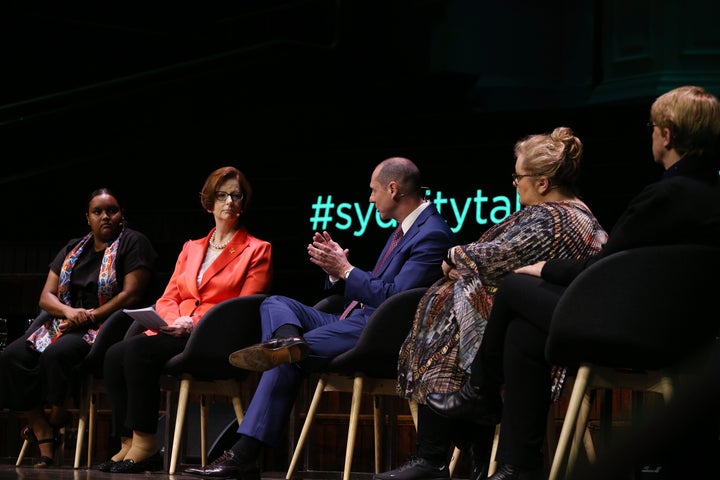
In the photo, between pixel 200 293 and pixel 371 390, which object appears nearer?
pixel 371 390

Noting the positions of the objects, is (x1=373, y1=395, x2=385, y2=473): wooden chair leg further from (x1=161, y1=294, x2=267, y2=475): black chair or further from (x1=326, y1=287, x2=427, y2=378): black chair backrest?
(x1=161, y1=294, x2=267, y2=475): black chair

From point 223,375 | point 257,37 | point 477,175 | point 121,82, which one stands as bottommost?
point 223,375

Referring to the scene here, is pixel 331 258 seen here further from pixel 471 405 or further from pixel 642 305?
pixel 642 305

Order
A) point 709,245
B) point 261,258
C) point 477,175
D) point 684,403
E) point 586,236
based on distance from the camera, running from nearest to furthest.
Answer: point 684,403 → point 709,245 → point 586,236 → point 261,258 → point 477,175

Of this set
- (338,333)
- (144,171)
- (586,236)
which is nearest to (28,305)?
(144,171)

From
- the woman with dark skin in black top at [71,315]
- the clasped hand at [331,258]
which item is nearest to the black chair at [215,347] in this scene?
the clasped hand at [331,258]

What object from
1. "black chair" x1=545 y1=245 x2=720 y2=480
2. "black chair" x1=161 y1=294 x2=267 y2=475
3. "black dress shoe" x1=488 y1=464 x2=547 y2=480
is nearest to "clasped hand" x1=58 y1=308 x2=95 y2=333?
"black chair" x1=161 y1=294 x2=267 y2=475

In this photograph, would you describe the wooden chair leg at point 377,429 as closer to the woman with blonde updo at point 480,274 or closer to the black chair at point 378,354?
the black chair at point 378,354

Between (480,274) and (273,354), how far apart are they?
70 cm

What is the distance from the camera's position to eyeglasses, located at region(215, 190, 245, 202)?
4195 mm

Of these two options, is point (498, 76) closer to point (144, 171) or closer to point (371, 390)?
point (144, 171)

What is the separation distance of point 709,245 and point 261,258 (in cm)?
211

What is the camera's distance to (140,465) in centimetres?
384

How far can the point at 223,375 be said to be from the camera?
3.84 metres
